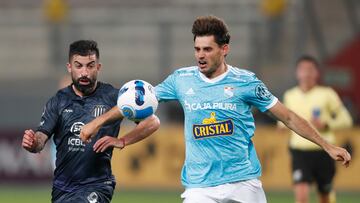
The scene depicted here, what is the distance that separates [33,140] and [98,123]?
A: 0.60 meters

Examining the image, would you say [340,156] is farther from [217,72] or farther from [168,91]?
[168,91]

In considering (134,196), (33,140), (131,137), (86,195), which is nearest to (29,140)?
(33,140)

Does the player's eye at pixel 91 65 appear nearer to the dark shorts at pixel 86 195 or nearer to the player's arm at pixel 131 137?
the player's arm at pixel 131 137

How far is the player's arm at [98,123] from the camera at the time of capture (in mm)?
7723

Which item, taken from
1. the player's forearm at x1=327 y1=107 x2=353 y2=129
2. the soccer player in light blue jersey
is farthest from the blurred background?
the soccer player in light blue jersey

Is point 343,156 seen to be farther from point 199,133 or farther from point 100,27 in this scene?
point 100,27

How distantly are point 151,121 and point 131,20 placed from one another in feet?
46.3

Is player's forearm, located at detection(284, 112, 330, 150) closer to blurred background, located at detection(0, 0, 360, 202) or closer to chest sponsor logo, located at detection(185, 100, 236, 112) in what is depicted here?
chest sponsor logo, located at detection(185, 100, 236, 112)

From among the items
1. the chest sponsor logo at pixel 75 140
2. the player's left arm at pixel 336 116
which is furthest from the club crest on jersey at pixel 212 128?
the player's left arm at pixel 336 116

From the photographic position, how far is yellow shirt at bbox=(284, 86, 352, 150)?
45.0ft

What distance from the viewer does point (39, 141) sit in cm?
814

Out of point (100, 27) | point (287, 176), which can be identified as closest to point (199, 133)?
point (287, 176)

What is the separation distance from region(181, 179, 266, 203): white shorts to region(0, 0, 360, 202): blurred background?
10.5 m

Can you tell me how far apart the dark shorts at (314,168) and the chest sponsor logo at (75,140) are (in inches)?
237
